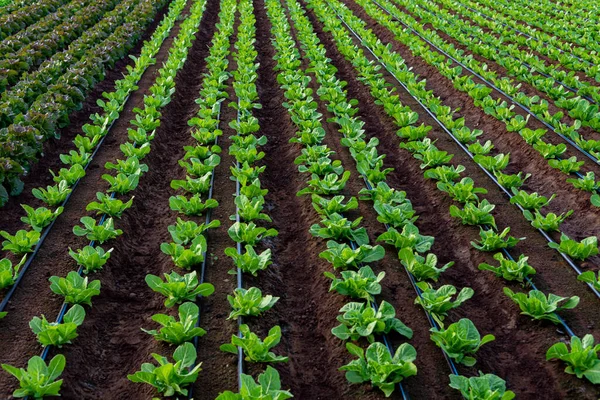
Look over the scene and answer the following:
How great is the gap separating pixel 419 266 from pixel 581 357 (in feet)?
5.23

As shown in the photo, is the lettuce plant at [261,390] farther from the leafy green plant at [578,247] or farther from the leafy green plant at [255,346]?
the leafy green plant at [578,247]

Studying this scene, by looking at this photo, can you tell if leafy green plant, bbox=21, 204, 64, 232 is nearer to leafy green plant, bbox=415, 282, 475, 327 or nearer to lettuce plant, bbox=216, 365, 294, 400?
lettuce plant, bbox=216, 365, 294, 400

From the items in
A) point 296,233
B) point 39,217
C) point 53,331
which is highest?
point 39,217

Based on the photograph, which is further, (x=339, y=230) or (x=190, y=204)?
(x=190, y=204)

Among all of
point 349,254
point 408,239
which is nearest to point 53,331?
point 349,254

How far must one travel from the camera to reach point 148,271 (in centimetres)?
567

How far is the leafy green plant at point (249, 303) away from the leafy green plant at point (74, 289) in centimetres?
128

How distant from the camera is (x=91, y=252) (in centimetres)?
515

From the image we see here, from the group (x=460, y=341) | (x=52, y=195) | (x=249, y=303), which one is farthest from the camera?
(x=52, y=195)

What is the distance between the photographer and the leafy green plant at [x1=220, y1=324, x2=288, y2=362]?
411 cm

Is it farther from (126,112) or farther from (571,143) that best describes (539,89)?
(126,112)

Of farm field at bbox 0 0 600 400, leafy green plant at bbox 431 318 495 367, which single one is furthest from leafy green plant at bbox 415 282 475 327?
leafy green plant at bbox 431 318 495 367

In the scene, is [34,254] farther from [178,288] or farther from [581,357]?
[581,357]

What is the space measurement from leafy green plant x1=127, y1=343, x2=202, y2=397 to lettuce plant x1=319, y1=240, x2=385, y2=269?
1.78 metres
